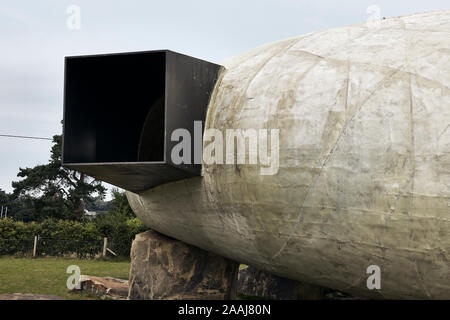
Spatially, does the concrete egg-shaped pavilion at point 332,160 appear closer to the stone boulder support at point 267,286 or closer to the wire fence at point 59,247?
the stone boulder support at point 267,286

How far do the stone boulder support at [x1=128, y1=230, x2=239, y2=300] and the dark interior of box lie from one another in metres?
1.76

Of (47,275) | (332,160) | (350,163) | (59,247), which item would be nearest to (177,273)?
(332,160)

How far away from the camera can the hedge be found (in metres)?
21.9

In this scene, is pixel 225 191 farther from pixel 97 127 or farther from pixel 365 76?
pixel 97 127

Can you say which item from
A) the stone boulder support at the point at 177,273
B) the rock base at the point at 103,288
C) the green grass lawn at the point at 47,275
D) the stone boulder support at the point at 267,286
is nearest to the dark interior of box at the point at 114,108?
the stone boulder support at the point at 177,273

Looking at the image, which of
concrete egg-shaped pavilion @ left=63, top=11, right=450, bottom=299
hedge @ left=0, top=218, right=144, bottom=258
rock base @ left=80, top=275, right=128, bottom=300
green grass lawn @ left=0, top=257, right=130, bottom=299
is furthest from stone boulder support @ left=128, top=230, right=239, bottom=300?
hedge @ left=0, top=218, right=144, bottom=258

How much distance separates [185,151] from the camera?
18.5 ft

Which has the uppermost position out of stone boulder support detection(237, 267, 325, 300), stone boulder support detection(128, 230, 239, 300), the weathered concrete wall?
the weathered concrete wall

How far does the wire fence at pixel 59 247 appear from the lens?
2183 cm

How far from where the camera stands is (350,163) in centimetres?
437

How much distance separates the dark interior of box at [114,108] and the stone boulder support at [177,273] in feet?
5.79

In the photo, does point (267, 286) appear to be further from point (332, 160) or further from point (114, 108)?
point (332, 160)

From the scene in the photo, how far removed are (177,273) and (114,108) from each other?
10.5ft

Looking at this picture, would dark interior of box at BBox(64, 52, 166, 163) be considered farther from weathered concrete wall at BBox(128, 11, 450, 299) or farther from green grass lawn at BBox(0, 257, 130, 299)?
green grass lawn at BBox(0, 257, 130, 299)
